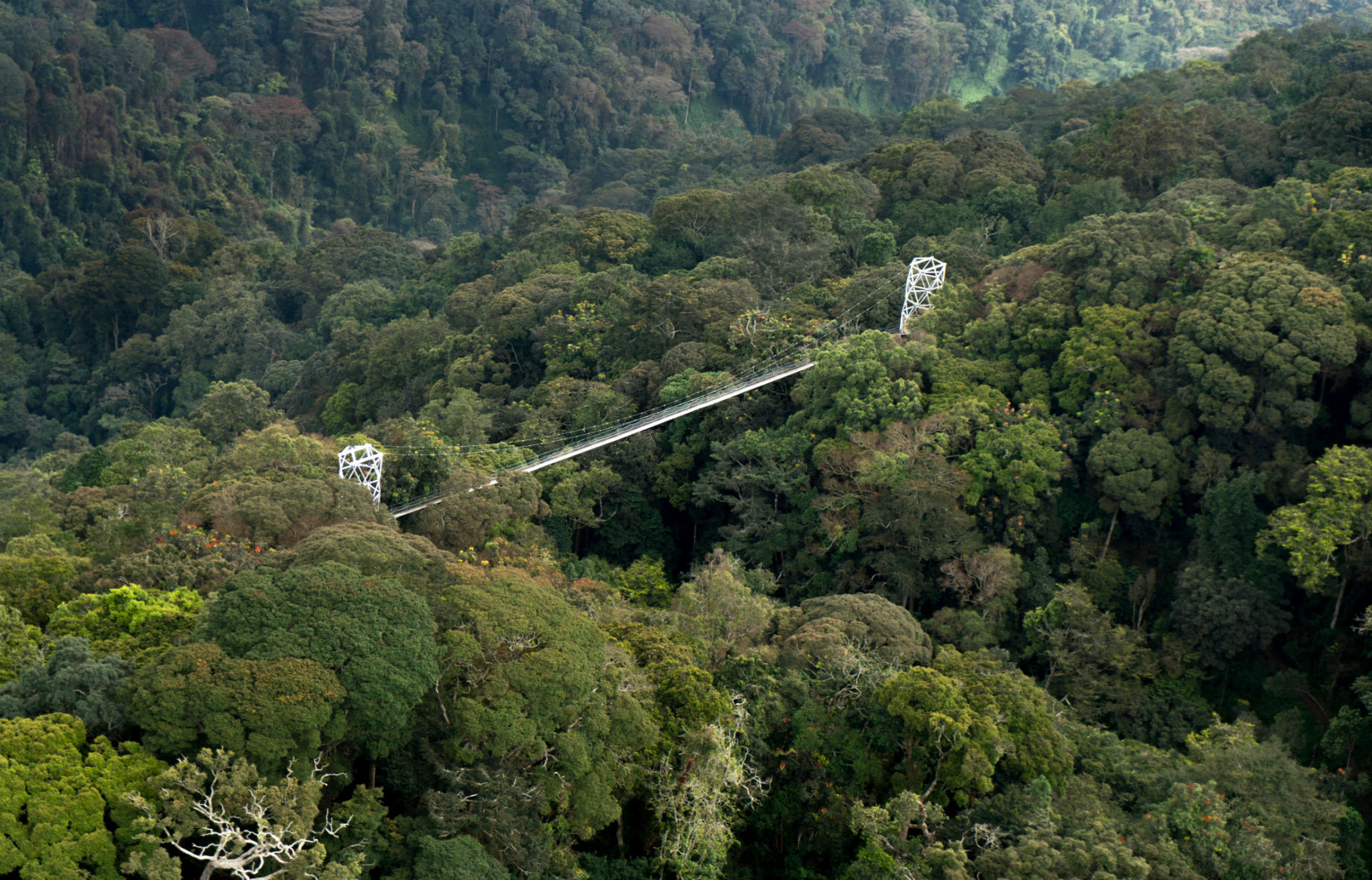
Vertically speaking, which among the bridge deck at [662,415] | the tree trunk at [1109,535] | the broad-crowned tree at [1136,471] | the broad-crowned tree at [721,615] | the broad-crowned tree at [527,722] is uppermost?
the broad-crowned tree at [527,722]

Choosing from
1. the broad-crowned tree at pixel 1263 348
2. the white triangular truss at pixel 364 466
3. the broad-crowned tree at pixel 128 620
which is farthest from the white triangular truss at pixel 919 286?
the broad-crowned tree at pixel 128 620

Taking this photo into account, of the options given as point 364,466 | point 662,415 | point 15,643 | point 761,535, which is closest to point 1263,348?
point 761,535

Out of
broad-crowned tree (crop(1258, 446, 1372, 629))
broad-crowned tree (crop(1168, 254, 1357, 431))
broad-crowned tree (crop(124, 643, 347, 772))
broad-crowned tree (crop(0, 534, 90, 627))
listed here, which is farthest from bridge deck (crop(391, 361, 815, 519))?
broad-crowned tree (crop(124, 643, 347, 772))

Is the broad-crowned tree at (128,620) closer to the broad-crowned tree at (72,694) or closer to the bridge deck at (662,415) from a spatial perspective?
the broad-crowned tree at (72,694)

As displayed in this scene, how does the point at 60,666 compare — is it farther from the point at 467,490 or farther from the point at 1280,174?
the point at 1280,174

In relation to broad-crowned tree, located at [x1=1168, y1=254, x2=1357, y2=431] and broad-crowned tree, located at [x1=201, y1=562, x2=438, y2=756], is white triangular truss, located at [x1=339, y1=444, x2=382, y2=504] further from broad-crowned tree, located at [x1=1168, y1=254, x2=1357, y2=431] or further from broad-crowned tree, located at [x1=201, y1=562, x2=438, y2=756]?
broad-crowned tree, located at [x1=1168, y1=254, x2=1357, y2=431]

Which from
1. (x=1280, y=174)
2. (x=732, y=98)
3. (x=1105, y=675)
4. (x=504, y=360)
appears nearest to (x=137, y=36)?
(x=732, y=98)

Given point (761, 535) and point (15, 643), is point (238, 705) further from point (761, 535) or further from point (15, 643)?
point (761, 535)
